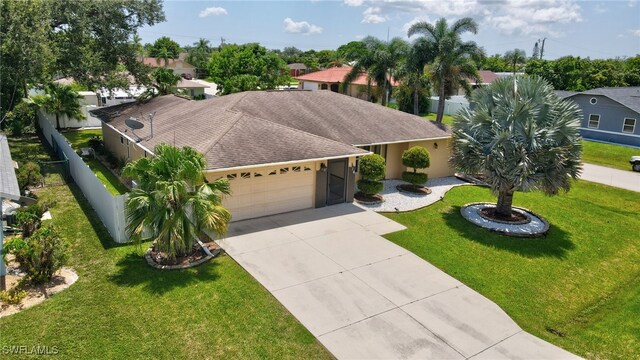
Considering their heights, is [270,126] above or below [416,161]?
above

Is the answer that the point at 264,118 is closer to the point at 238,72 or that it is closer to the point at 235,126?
the point at 235,126

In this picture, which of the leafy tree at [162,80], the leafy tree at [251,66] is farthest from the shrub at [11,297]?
the leafy tree at [251,66]

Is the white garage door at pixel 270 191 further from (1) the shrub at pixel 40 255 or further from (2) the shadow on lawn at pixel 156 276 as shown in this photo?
(1) the shrub at pixel 40 255

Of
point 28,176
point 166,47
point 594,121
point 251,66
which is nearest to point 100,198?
point 28,176

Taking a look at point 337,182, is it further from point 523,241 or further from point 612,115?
point 612,115

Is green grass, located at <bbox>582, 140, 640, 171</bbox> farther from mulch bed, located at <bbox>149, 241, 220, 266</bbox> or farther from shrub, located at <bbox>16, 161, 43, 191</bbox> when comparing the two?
shrub, located at <bbox>16, 161, 43, 191</bbox>

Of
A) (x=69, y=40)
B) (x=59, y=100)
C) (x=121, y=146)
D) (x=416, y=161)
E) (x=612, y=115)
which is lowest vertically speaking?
(x=121, y=146)

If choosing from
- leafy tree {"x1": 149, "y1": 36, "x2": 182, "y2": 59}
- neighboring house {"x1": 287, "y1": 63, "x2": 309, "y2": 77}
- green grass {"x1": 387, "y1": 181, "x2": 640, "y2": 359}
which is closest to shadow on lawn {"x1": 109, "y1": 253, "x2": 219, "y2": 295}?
green grass {"x1": 387, "y1": 181, "x2": 640, "y2": 359}
